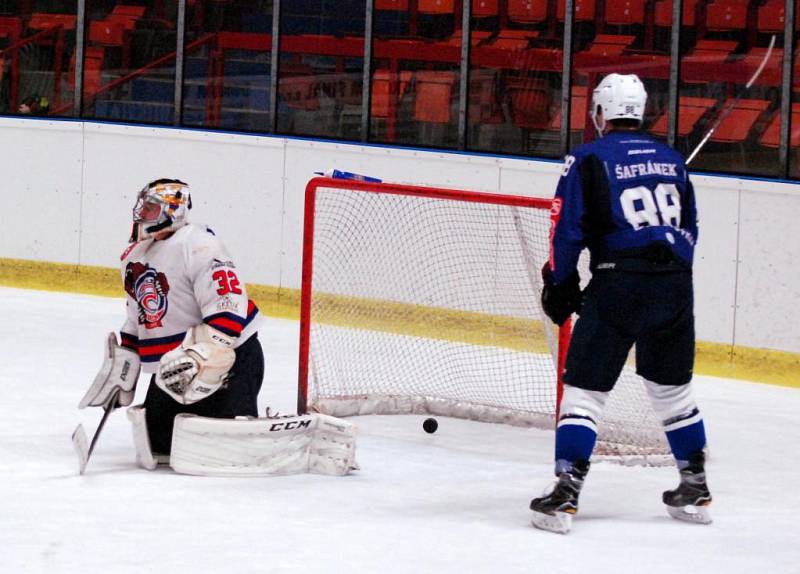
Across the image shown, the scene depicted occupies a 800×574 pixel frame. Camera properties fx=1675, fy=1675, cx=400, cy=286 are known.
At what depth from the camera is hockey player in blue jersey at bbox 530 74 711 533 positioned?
410 cm

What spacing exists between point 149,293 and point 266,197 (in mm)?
3592

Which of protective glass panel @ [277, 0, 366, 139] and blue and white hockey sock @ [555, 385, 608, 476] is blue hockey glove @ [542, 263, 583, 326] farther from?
protective glass panel @ [277, 0, 366, 139]

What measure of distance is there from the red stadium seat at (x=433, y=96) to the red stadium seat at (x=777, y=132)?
1650 mm

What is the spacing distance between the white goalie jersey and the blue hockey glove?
90 cm

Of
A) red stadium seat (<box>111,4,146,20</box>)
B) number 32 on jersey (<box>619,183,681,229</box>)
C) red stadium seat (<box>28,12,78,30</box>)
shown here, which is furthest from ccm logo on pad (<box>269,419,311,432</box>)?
red stadium seat (<box>28,12,78,30</box>)

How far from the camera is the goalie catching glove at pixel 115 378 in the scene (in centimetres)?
473

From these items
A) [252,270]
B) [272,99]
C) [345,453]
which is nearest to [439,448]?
[345,453]

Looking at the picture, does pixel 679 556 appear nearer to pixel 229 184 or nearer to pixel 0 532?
pixel 0 532

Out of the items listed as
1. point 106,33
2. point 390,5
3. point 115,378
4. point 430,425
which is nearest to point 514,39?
point 390,5

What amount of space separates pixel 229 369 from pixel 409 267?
203cm

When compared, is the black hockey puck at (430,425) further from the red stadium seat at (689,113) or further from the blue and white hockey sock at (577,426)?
the red stadium seat at (689,113)

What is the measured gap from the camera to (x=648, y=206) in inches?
163

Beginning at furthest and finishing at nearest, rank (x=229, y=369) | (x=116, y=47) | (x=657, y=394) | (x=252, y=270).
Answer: (x=116, y=47) < (x=252, y=270) < (x=229, y=369) < (x=657, y=394)

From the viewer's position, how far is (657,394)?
4273mm
